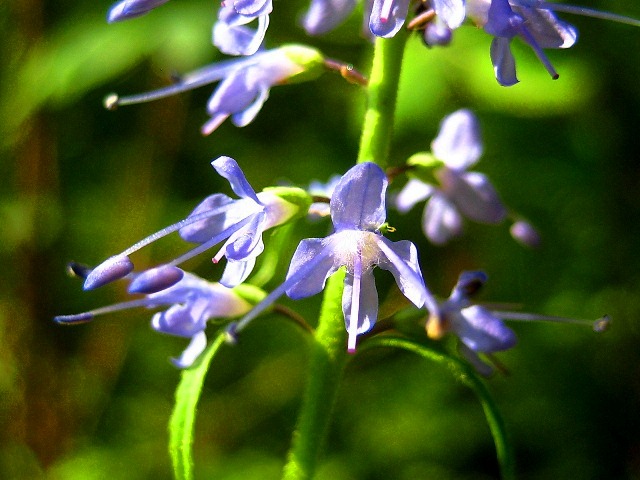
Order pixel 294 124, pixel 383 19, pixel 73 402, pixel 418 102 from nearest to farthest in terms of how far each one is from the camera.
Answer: pixel 383 19, pixel 418 102, pixel 73 402, pixel 294 124

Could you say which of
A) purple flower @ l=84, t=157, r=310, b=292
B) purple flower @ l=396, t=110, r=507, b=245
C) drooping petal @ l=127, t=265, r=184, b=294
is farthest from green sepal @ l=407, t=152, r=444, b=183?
drooping petal @ l=127, t=265, r=184, b=294

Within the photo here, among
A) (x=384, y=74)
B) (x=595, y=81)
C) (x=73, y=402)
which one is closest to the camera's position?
(x=384, y=74)

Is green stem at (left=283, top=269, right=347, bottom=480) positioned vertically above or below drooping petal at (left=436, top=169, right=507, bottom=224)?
below

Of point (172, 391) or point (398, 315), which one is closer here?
point (398, 315)


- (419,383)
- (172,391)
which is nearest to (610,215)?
(419,383)

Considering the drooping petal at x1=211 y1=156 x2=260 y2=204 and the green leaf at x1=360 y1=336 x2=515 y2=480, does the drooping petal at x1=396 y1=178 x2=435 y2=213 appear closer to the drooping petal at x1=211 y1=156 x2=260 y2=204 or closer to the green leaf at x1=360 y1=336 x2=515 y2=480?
the green leaf at x1=360 y1=336 x2=515 y2=480

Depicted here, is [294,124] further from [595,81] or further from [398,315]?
[398,315]

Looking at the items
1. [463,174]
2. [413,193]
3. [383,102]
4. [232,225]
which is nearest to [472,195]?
[463,174]
